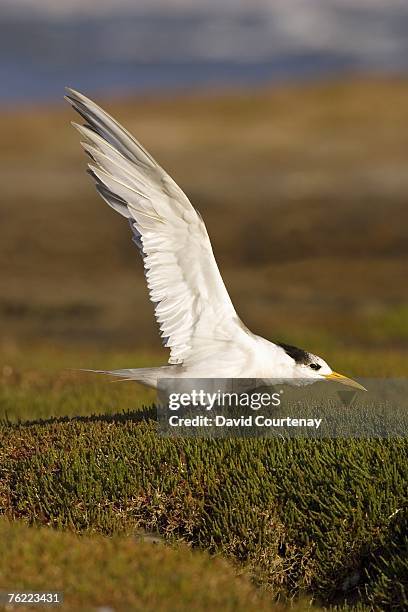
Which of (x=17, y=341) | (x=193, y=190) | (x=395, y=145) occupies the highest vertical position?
(x=395, y=145)

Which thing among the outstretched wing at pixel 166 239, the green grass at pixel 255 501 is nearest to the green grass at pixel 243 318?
the green grass at pixel 255 501

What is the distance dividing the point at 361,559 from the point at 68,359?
8.27m

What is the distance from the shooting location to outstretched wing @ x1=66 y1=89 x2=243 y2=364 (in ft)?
22.1

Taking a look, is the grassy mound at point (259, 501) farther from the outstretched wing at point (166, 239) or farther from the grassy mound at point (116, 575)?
the outstretched wing at point (166, 239)

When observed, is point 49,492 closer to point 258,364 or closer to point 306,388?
point 258,364

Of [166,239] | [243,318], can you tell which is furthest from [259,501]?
[243,318]

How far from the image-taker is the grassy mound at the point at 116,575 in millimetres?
4982

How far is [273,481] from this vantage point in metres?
6.34

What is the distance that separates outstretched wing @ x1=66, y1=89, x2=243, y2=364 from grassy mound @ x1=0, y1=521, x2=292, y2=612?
1763 mm

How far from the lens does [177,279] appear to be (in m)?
6.84

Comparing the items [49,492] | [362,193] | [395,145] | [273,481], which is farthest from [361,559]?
[395,145]

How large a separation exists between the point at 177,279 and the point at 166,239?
29 centimetres

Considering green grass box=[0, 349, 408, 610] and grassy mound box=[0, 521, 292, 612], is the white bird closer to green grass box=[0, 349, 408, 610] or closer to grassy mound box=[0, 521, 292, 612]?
green grass box=[0, 349, 408, 610]

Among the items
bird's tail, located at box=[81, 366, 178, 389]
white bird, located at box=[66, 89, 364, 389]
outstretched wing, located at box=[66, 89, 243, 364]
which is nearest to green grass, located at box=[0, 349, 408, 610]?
bird's tail, located at box=[81, 366, 178, 389]
